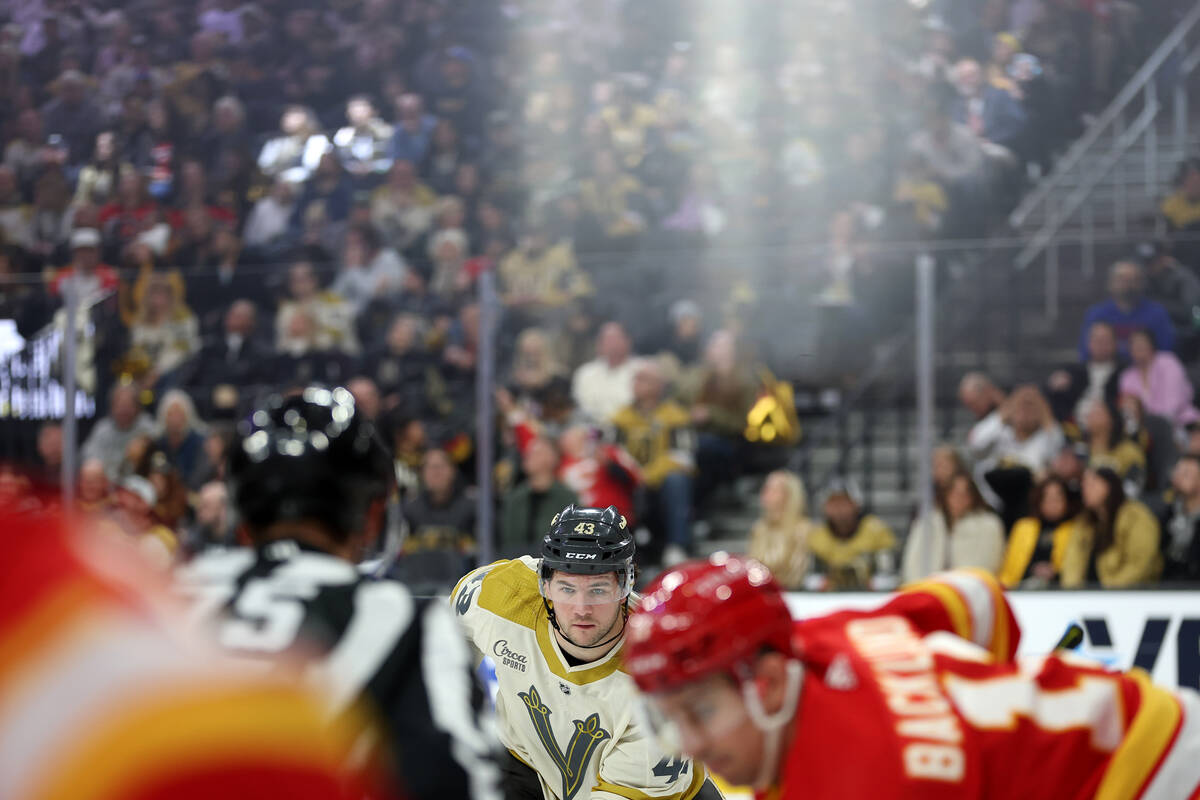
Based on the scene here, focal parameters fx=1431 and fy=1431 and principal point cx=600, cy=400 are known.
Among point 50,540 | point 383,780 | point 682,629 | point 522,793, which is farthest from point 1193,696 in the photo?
point 522,793

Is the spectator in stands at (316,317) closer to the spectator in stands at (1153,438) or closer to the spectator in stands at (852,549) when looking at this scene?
the spectator in stands at (852,549)

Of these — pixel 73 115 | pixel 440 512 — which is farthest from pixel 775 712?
pixel 73 115

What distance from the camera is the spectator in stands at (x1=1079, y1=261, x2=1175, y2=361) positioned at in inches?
282

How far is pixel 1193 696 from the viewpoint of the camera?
2.33 meters

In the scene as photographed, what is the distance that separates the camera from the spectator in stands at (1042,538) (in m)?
6.86

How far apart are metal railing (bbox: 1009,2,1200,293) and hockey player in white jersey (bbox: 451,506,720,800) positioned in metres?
5.06

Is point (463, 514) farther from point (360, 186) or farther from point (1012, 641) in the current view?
point (1012, 641)

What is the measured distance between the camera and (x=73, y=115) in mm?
12398

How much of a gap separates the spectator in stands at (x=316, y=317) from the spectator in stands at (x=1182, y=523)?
435 centimetres

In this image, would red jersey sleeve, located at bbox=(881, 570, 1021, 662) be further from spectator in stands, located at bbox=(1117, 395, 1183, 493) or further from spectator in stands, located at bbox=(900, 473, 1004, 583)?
spectator in stands, located at bbox=(1117, 395, 1183, 493)

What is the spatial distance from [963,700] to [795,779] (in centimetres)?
28

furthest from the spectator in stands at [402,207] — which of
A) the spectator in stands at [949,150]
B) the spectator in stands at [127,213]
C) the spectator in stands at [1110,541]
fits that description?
the spectator in stands at [1110,541]

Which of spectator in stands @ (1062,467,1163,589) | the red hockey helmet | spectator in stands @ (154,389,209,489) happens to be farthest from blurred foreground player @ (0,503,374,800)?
spectator in stands @ (154,389,209,489)

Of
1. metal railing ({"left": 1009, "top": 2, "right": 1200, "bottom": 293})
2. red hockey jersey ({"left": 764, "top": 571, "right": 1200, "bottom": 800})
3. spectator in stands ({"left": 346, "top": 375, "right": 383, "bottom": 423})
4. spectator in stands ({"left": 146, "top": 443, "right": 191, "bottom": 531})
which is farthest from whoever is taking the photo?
metal railing ({"left": 1009, "top": 2, "right": 1200, "bottom": 293})
